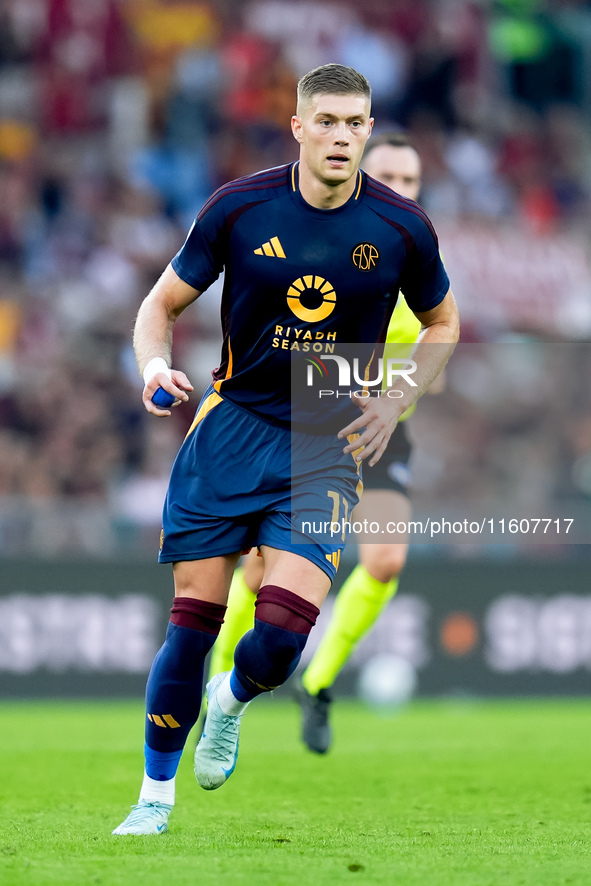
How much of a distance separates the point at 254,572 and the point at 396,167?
2.14m

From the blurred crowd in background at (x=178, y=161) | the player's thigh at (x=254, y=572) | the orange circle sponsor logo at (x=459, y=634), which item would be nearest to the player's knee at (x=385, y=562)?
the player's thigh at (x=254, y=572)

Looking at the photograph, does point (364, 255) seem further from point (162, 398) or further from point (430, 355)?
point (162, 398)

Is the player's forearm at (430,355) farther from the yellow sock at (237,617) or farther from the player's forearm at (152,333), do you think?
the yellow sock at (237,617)

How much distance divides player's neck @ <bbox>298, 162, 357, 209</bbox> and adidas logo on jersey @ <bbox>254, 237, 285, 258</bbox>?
0.68 ft

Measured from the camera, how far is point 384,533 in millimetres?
6836

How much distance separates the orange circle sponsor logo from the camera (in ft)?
37.5

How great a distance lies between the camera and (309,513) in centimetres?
471

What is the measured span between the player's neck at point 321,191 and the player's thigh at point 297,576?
1.23 m

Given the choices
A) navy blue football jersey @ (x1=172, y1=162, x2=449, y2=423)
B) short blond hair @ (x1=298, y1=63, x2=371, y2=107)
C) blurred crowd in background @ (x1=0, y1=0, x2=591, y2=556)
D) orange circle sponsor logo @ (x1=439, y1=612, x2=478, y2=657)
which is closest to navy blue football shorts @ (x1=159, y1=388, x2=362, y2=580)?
navy blue football jersey @ (x1=172, y1=162, x2=449, y2=423)

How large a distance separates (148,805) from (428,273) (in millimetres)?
2114

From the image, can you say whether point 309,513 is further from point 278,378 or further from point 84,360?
point 84,360

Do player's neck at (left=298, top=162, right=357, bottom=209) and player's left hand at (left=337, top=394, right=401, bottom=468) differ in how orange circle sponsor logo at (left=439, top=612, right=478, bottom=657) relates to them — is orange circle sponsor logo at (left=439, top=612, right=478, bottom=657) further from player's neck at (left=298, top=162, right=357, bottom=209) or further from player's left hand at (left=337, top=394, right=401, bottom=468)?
player's neck at (left=298, top=162, right=357, bottom=209)

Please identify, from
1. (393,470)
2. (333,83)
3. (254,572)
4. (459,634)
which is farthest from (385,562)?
(459,634)

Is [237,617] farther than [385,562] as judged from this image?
No
